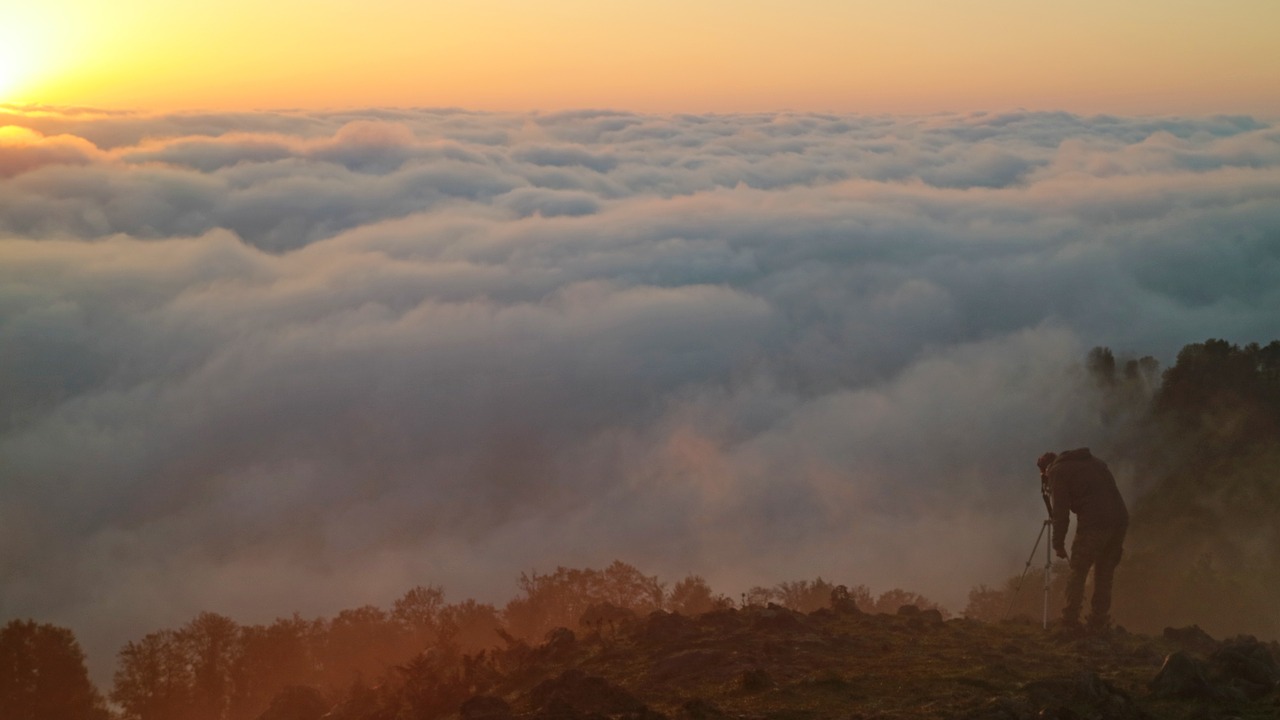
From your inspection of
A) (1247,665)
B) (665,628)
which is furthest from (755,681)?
(1247,665)

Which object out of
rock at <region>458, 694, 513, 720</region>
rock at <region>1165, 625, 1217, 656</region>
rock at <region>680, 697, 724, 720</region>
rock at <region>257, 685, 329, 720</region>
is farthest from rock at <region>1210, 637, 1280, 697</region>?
rock at <region>257, 685, 329, 720</region>

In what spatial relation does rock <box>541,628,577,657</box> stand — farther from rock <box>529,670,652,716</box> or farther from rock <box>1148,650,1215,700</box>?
rock <box>1148,650,1215,700</box>

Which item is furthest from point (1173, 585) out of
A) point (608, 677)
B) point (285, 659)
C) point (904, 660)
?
point (285, 659)

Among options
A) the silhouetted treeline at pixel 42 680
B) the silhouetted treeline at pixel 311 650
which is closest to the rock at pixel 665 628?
the silhouetted treeline at pixel 311 650

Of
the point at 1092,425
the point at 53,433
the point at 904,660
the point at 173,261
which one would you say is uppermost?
the point at 173,261

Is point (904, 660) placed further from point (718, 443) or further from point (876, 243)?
point (876, 243)
